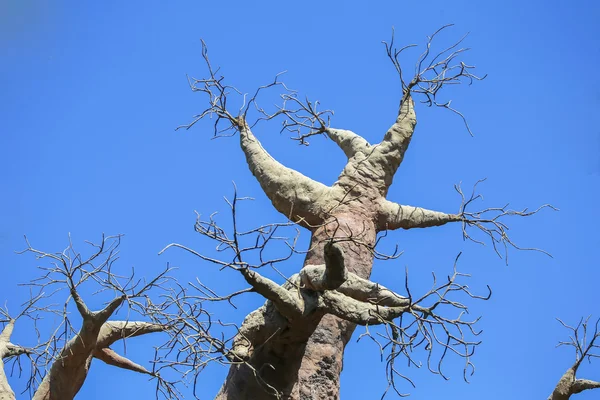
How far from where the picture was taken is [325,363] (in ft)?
20.8

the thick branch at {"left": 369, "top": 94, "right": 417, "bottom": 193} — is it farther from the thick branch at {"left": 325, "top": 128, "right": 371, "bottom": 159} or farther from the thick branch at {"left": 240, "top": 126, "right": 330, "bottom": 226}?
the thick branch at {"left": 240, "top": 126, "right": 330, "bottom": 226}

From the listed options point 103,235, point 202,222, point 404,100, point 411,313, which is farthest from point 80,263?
point 404,100

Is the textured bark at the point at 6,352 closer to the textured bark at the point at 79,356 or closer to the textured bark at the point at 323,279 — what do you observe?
the textured bark at the point at 79,356

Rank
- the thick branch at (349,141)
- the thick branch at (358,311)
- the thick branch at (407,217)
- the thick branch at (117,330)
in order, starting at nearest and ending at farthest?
1. the thick branch at (358,311)
2. the thick branch at (117,330)
3. the thick branch at (407,217)
4. the thick branch at (349,141)

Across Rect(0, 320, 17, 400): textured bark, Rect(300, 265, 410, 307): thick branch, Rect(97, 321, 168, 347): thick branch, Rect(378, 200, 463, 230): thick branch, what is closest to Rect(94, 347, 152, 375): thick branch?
Rect(97, 321, 168, 347): thick branch

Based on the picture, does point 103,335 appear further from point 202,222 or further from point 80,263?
point 202,222

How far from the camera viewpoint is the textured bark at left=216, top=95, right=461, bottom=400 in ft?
18.6

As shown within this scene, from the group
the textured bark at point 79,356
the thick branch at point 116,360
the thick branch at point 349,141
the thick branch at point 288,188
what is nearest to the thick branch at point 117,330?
the textured bark at point 79,356

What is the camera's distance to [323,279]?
552 cm

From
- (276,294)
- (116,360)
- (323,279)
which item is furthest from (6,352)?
(323,279)

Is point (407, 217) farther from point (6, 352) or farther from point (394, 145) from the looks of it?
point (6, 352)

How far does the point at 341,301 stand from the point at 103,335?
236 centimetres

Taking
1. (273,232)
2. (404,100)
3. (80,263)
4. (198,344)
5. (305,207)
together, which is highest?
(404,100)

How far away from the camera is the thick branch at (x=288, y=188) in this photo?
7375 millimetres
